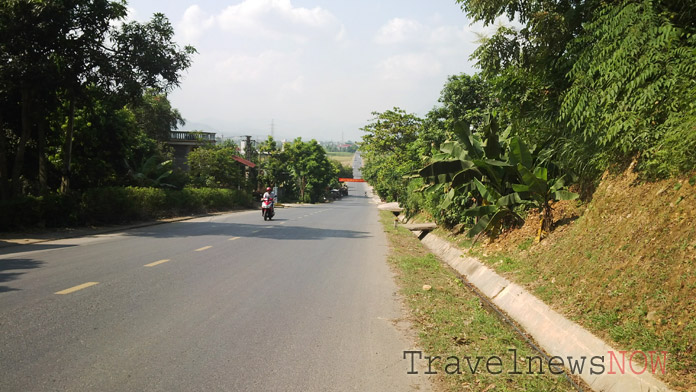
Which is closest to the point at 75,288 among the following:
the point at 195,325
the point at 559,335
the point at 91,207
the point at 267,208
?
the point at 195,325

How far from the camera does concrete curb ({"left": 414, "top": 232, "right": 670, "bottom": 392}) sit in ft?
13.8

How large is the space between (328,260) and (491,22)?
292 inches

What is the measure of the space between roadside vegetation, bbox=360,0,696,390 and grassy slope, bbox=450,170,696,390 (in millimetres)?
19

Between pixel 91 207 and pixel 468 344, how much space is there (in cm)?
Result: 1724

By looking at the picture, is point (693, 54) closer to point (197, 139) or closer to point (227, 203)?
point (227, 203)

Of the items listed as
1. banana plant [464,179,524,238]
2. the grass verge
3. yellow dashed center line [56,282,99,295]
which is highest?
banana plant [464,179,524,238]

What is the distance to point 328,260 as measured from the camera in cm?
1223

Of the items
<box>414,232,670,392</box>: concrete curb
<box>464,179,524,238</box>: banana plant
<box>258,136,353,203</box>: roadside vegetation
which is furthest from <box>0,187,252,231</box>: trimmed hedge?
<box>258,136,353,203</box>: roadside vegetation

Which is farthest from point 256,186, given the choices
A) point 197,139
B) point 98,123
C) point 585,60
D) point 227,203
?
point 585,60

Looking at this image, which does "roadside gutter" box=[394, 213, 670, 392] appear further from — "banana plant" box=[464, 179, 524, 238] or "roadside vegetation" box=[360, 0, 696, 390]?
"banana plant" box=[464, 179, 524, 238]

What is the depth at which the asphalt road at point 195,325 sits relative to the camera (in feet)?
14.1

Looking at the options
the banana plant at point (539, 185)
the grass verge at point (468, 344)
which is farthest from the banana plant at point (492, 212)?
the grass verge at point (468, 344)

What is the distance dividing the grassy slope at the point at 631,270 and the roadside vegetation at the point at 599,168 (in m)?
0.02

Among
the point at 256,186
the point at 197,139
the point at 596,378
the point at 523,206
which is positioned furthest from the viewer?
the point at 256,186
